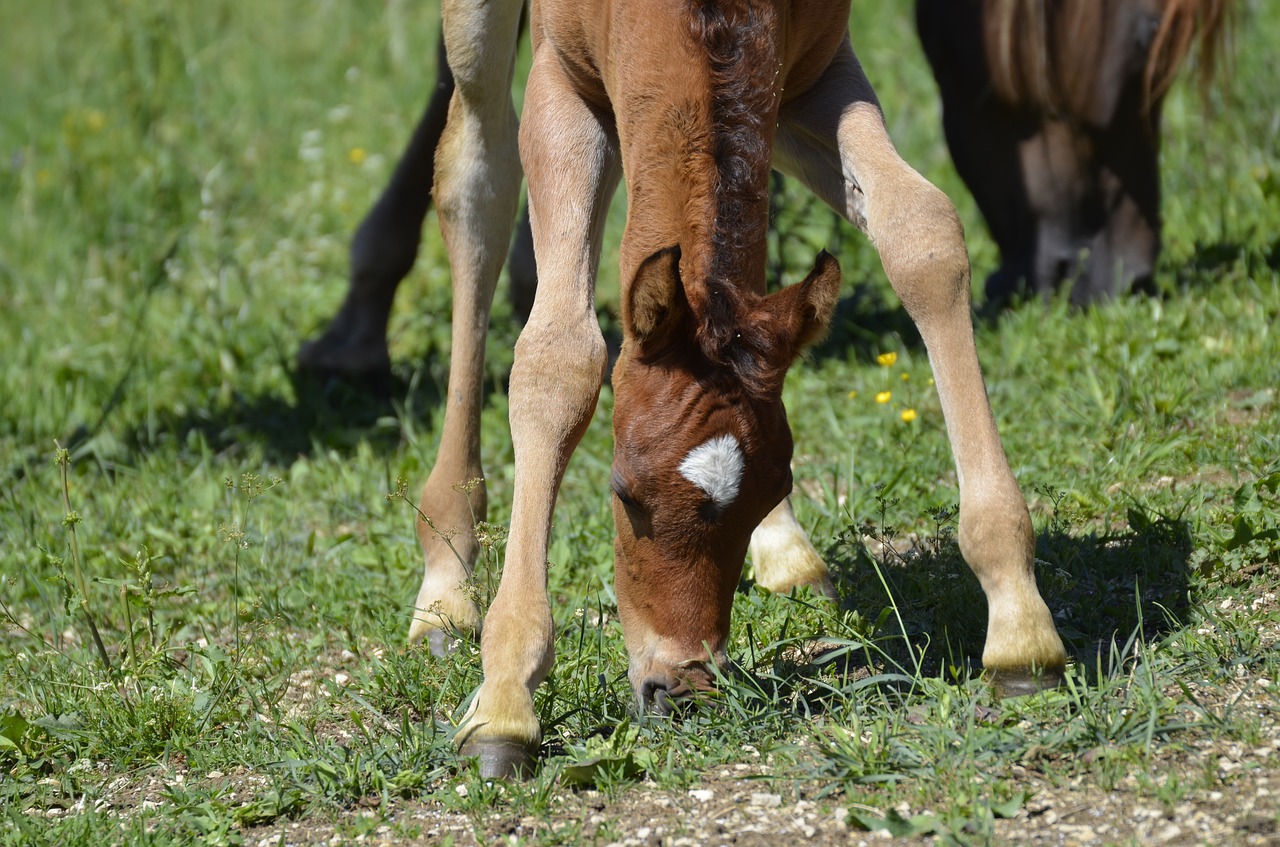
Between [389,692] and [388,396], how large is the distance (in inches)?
106

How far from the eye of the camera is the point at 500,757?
2.65 m

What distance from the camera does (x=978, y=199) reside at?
5488 mm

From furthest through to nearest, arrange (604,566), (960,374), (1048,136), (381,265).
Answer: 1. (381,265)
2. (1048,136)
3. (604,566)
4. (960,374)

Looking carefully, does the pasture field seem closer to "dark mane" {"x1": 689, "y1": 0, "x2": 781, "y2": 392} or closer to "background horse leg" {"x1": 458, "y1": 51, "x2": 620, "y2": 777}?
"background horse leg" {"x1": 458, "y1": 51, "x2": 620, "y2": 777}

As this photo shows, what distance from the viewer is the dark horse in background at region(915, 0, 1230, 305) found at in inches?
200

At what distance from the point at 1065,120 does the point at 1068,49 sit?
0.85 ft

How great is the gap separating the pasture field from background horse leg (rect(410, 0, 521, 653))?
→ 0.91ft

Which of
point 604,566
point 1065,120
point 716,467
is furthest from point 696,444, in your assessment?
point 1065,120

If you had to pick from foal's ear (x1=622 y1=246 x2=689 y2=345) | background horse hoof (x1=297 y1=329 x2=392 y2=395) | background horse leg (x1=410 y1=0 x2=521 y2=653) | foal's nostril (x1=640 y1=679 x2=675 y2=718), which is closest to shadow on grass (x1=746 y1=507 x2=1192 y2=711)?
foal's nostril (x1=640 y1=679 x2=675 y2=718)

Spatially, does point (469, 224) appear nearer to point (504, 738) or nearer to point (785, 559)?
point (785, 559)

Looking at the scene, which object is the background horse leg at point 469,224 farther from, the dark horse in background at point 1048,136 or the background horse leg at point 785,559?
the dark horse in background at point 1048,136

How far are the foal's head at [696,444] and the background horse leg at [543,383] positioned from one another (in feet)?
0.57

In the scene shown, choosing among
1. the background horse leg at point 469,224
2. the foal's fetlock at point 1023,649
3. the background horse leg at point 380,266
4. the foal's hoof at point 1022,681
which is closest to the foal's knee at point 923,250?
the foal's fetlock at point 1023,649

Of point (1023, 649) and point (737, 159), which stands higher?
point (737, 159)
